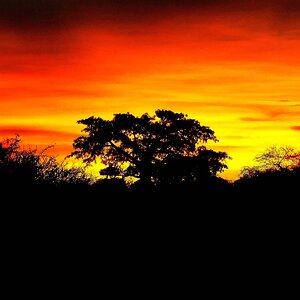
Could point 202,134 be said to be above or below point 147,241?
above

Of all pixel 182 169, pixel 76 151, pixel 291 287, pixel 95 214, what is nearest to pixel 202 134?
pixel 182 169

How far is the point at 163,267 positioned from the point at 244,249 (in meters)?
2.39

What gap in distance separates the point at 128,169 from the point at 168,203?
28.3 m

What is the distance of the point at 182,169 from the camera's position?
48969mm

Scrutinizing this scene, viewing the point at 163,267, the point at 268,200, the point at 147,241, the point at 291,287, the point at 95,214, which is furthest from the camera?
the point at 268,200

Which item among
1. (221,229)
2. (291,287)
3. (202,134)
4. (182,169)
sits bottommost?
(291,287)

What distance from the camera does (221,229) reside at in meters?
16.3

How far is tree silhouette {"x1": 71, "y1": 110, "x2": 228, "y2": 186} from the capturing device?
1964 inches

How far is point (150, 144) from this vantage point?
5109 cm

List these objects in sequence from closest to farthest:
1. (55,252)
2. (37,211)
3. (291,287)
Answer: (291,287) → (55,252) → (37,211)

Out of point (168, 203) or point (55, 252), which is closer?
point (55, 252)

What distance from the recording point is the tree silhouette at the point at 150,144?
1964 inches

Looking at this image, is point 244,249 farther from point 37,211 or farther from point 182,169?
point 182,169

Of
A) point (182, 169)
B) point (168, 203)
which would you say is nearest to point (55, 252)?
point (168, 203)
